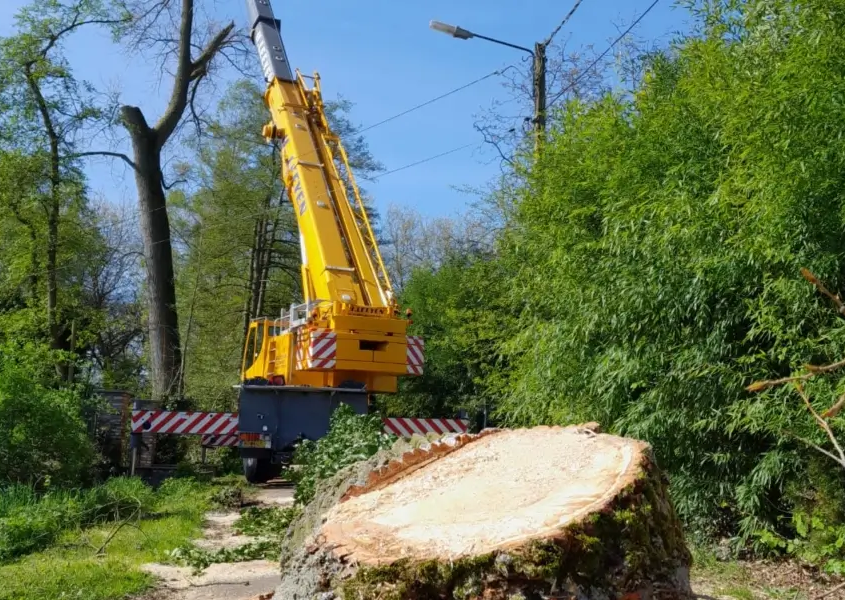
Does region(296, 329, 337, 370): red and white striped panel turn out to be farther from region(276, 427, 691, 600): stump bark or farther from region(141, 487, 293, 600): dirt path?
region(276, 427, 691, 600): stump bark

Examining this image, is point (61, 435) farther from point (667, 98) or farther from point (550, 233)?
point (667, 98)

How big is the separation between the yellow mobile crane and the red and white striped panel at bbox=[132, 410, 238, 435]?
79 centimetres

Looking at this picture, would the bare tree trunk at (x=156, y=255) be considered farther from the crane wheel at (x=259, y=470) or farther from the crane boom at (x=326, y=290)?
the crane wheel at (x=259, y=470)

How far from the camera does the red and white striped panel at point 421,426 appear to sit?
1120cm

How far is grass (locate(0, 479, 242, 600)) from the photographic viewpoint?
16.4 feet

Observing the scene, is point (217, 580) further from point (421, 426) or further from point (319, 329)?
point (421, 426)

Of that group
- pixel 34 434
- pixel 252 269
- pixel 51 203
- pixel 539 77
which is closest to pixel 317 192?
pixel 539 77

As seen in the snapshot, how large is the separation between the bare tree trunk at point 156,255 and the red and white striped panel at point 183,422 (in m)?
4.62

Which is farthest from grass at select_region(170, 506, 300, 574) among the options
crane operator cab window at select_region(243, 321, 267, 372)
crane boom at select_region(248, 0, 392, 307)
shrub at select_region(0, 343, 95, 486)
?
crane operator cab window at select_region(243, 321, 267, 372)

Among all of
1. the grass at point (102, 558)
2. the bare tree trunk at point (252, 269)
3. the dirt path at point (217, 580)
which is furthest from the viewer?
the bare tree trunk at point (252, 269)

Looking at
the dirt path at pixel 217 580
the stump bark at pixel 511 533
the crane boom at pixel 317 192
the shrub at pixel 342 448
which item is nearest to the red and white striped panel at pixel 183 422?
the crane boom at pixel 317 192

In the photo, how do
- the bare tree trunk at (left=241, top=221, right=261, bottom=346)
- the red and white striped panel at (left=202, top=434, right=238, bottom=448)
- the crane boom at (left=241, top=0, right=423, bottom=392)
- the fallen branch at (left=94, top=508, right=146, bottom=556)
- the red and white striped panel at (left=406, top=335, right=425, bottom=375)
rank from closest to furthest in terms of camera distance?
the fallen branch at (left=94, top=508, right=146, bottom=556), the crane boom at (left=241, top=0, right=423, bottom=392), the red and white striped panel at (left=202, top=434, right=238, bottom=448), the red and white striped panel at (left=406, top=335, right=425, bottom=375), the bare tree trunk at (left=241, top=221, right=261, bottom=346)

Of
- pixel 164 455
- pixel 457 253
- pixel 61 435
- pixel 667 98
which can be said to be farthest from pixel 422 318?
pixel 667 98

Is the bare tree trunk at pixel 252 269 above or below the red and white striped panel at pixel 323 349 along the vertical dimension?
above
